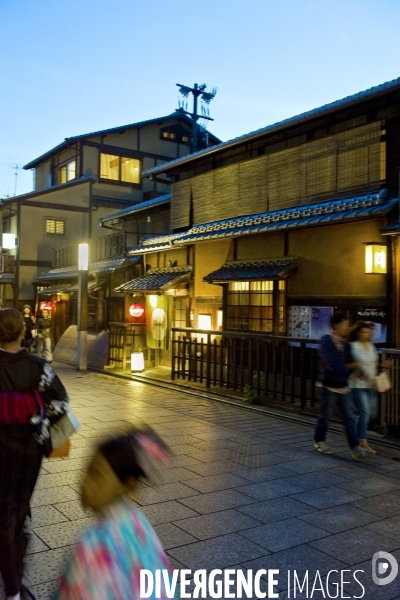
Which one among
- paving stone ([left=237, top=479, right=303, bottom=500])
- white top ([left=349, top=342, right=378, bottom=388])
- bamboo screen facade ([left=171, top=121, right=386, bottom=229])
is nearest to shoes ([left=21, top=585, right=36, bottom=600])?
paving stone ([left=237, top=479, right=303, bottom=500])

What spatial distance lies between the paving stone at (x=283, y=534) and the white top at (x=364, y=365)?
2818mm

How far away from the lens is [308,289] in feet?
41.4

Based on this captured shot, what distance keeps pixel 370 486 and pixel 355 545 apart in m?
1.82

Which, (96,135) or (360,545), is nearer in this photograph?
(360,545)

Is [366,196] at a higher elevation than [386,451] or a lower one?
higher

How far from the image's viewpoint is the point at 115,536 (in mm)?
2258

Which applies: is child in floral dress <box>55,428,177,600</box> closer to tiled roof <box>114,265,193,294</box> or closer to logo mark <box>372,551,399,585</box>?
logo mark <box>372,551,399,585</box>

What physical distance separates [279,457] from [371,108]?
7.93 meters

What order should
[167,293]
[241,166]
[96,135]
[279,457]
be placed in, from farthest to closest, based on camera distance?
[96,135], [167,293], [241,166], [279,457]

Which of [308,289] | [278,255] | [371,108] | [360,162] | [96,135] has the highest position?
[96,135]

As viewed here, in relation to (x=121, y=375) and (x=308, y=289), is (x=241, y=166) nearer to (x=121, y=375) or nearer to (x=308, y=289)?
(x=308, y=289)

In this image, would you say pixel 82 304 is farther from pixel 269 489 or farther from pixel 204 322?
pixel 269 489

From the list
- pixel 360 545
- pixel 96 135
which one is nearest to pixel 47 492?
pixel 360 545

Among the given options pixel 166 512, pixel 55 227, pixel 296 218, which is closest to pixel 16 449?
pixel 166 512
